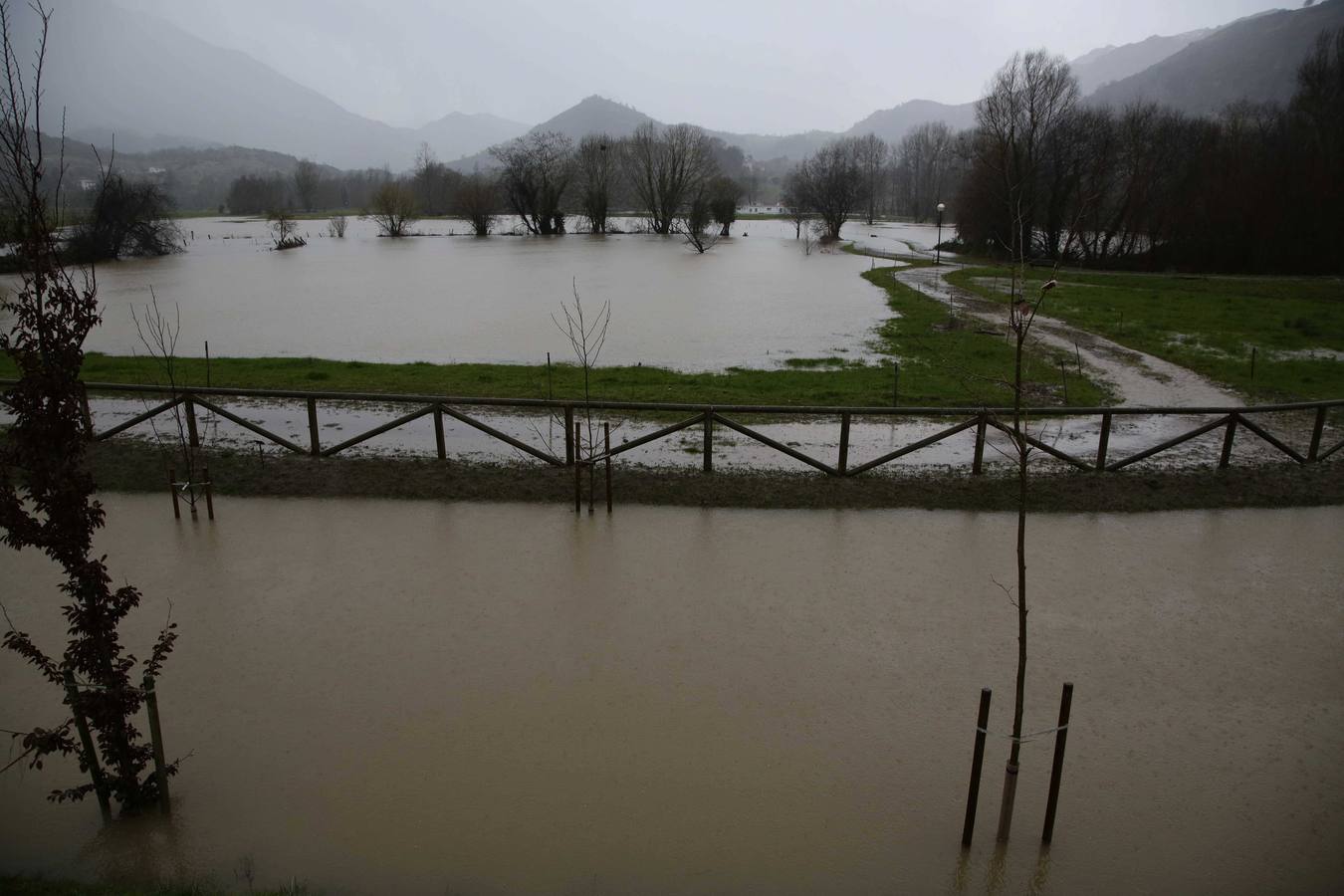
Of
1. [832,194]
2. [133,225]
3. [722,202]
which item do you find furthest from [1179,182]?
[133,225]

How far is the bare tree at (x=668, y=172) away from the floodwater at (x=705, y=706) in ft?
223

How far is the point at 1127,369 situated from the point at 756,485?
41.0 feet

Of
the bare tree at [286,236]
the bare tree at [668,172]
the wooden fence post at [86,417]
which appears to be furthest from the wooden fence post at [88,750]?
the bare tree at [668,172]

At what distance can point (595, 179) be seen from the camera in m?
75.2

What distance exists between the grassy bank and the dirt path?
4889mm

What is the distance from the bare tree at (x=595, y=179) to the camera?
73188mm

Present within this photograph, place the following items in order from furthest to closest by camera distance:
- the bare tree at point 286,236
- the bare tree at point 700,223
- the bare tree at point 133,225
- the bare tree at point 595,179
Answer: the bare tree at point 595,179 → the bare tree at point 286,236 → the bare tree at point 700,223 → the bare tree at point 133,225

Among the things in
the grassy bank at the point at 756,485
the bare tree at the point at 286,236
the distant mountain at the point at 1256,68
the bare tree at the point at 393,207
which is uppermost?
the distant mountain at the point at 1256,68

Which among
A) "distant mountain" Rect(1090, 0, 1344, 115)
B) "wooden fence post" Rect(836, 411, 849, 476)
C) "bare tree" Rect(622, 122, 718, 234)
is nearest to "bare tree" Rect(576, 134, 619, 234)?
"bare tree" Rect(622, 122, 718, 234)

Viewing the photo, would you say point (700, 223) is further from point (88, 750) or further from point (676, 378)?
point (88, 750)

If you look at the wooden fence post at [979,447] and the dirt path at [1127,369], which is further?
the dirt path at [1127,369]

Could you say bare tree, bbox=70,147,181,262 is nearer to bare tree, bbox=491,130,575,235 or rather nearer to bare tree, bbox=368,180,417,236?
bare tree, bbox=368,180,417,236

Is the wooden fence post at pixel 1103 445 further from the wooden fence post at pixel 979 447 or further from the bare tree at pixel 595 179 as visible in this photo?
the bare tree at pixel 595 179

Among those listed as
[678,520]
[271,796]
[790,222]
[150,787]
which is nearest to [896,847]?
[271,796]
